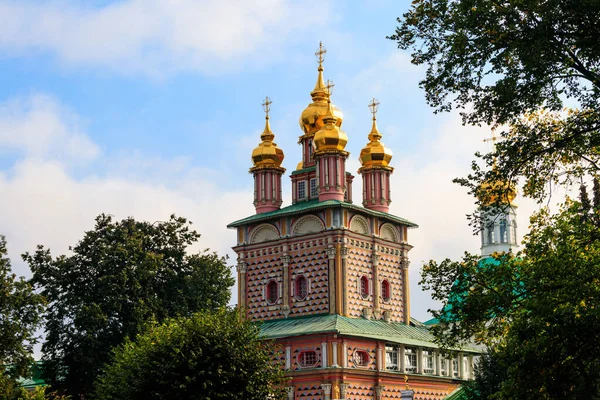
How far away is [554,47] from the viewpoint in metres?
15.0

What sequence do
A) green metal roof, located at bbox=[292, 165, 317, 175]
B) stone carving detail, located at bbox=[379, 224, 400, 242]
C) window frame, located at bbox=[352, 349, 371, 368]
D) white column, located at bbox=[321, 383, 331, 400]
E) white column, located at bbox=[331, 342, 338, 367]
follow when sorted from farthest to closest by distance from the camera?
green metal roof, located at bbox=[292, 165, 317, 175] < stone carving detail, located at bbox=[379, 224, 400, 242] < window frame, located at bbox=[352, 349, 371, 368] < white column, located at bbox=[331, 342, 338, 367] < white column, located at bbox=[321, 383, 331, 400]

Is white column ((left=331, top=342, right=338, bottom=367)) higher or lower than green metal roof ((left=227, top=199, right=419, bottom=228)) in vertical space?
lower

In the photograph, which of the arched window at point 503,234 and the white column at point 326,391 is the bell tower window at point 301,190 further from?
the arched window at point 503,234

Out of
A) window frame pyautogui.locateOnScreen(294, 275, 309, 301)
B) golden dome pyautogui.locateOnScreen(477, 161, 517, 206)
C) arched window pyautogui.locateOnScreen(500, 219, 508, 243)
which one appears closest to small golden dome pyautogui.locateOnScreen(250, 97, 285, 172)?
window frame pyautogui.locateOnScreen(294, 275, 309, 301)

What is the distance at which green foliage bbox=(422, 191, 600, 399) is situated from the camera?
17.7 meters

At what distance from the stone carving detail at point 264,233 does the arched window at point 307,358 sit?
242 inches

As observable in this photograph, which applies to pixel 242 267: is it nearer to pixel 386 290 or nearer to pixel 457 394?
pixel 386 290

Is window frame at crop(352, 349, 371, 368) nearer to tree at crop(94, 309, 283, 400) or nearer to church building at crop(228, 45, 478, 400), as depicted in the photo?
church building at crop(228, 45, 478, 400)

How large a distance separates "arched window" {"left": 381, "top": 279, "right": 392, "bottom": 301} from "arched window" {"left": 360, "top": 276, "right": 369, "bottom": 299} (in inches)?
47.3

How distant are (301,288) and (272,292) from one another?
1.75 meters

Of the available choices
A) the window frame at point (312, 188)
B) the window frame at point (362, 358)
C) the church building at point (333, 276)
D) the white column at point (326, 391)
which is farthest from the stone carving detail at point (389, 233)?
the white column at point (326, 391)

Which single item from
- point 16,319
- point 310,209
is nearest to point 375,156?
point 310,209

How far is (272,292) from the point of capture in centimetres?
4256

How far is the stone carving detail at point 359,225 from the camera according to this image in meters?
41.5
